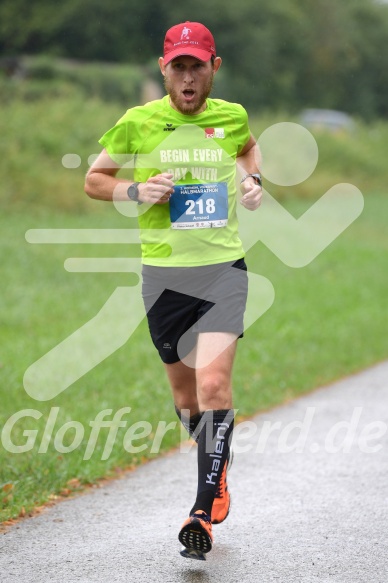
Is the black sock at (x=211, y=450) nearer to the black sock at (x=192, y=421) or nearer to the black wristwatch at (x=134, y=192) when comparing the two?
the black sock at (x=192, y=421)

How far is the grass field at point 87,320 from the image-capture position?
7.25 meters

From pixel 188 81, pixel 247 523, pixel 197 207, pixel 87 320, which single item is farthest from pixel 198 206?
pixel 87 320

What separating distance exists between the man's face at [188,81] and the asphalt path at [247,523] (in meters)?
2.01

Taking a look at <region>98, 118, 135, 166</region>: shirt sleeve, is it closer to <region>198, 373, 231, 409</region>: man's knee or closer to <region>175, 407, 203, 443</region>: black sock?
<region>198, 373, 231, 409</region>: man's knee

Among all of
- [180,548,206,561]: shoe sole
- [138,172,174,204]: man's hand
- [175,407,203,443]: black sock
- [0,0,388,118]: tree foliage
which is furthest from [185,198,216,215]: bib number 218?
[0,0,388,118]: tree foliage

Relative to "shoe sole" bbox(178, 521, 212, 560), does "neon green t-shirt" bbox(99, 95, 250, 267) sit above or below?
above

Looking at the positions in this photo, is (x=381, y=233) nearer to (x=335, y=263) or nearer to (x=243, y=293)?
(x=335, y=263)

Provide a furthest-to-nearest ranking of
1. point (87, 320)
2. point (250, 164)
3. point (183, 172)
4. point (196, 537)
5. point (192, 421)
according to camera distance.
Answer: point (87, 320) < point (192, 421) < point (250, 164) < point (183, 172) < point (196, 537)

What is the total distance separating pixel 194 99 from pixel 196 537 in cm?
195

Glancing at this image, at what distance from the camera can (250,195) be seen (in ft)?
16.8

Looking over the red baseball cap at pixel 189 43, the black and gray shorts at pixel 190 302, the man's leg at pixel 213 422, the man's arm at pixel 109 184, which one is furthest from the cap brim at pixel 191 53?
the man's leg at pixel 213 422

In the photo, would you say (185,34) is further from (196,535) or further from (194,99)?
(196,535)

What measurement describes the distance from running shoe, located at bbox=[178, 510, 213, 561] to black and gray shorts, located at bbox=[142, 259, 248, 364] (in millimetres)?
926

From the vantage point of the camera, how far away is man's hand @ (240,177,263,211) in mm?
5125
